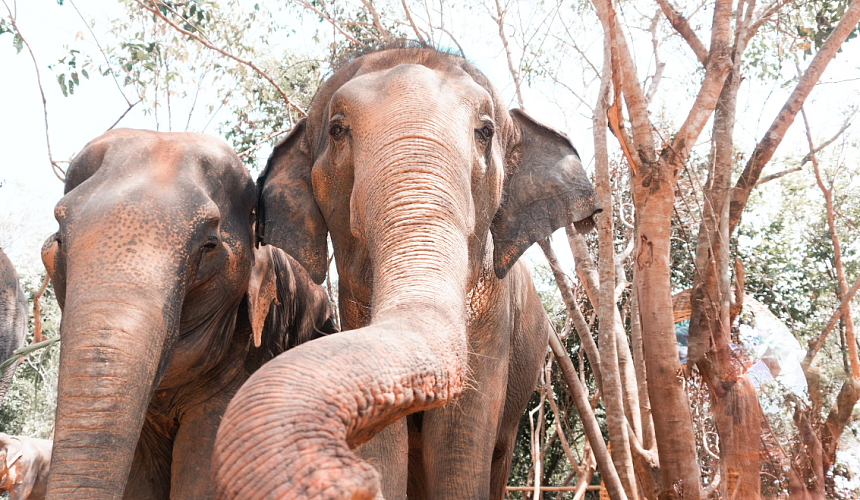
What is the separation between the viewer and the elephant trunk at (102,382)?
7.78 feet

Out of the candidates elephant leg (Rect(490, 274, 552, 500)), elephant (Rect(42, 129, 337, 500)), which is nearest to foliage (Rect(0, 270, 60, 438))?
elephant leg (Rect(490, 274, 552, 500))

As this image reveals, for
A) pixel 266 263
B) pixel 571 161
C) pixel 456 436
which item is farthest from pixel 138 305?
pixel 571 161

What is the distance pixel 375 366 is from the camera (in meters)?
1.55

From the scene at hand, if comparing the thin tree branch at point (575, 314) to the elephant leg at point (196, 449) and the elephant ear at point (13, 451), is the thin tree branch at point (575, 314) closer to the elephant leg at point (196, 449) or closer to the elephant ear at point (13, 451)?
the elephant leg at point (196, 449)

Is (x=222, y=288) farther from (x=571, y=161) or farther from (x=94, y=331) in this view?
(x=571, y=161)

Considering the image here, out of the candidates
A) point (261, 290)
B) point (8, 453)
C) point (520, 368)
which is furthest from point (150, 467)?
point (8, 453)

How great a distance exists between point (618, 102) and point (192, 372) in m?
2.05

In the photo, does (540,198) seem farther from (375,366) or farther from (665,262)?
(375,366)

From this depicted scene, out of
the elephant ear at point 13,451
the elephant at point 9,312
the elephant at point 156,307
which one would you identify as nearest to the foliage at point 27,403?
the elephant at point 9,312

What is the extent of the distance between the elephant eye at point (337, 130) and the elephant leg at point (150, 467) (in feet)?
5.07

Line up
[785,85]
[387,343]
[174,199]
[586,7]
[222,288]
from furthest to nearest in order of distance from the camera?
[586,7] → [785,85] → [222,288] → [174,199] → [387,343]

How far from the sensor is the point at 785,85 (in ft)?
22.1

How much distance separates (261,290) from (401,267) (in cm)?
147

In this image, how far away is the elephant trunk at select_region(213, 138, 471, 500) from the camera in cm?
129
